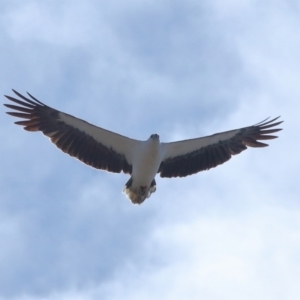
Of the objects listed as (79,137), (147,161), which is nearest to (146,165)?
(147,161)

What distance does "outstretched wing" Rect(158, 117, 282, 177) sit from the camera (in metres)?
21.0

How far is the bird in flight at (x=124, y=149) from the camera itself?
20359 mm

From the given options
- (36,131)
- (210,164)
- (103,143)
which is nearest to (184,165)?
(210,164)

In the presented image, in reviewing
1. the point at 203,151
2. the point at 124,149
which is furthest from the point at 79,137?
the point at 203,151

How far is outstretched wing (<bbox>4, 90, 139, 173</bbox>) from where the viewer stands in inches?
809

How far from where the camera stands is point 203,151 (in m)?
21.3

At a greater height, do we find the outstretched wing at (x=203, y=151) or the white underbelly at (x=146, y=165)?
the outstretched wing at (x=203, y=151)

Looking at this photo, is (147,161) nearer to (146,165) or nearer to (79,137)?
(146,165)

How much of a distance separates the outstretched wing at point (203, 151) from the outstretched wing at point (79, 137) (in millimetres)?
1007

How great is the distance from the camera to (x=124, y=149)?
20.8 metres

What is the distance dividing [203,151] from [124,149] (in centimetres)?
204

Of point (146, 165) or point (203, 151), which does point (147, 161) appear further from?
point (203, 151)

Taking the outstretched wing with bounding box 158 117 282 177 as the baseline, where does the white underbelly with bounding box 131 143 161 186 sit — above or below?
below

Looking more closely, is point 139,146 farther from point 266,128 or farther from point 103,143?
point 266,128
